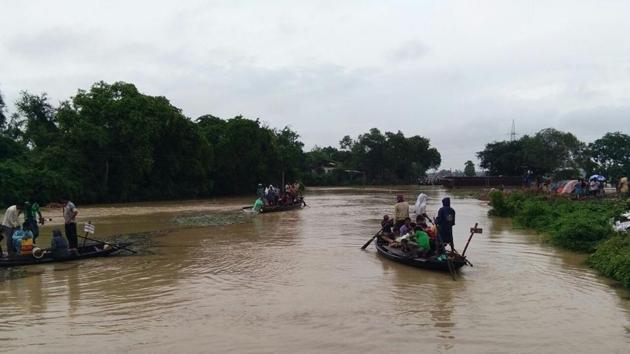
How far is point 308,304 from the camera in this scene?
9375mm

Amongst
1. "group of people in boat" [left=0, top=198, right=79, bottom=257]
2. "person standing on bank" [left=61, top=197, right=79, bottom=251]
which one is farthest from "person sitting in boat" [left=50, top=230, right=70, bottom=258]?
"person standing on bank" [left=61, top=197, right=79, bottom=251]

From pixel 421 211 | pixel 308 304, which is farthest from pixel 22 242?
pixel 421 211

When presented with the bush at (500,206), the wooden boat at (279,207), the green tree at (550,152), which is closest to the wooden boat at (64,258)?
the wooden boat at (279,207)

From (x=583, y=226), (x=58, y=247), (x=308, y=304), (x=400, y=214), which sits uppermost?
(x=400, y=214)

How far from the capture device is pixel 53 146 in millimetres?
40719

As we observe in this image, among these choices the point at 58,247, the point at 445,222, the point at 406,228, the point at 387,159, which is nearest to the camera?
the point at 445,222

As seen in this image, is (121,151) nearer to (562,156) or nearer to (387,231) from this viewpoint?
(387,231)

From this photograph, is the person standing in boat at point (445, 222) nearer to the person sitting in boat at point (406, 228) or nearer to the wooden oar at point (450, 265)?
the wooden oar at point (450, 265)

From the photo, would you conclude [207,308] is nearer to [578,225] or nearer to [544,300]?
[544,300]

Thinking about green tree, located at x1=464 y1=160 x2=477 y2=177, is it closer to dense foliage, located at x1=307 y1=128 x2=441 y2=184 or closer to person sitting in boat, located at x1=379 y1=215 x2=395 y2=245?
dense foliage, located at x1=307 y1=128 x2=441 y2=184

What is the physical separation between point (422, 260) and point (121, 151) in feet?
Result: 119

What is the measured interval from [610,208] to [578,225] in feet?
12.0

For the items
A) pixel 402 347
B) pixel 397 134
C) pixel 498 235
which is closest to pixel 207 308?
pixel 402 347

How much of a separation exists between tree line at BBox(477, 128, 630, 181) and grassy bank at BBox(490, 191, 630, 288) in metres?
43.7
